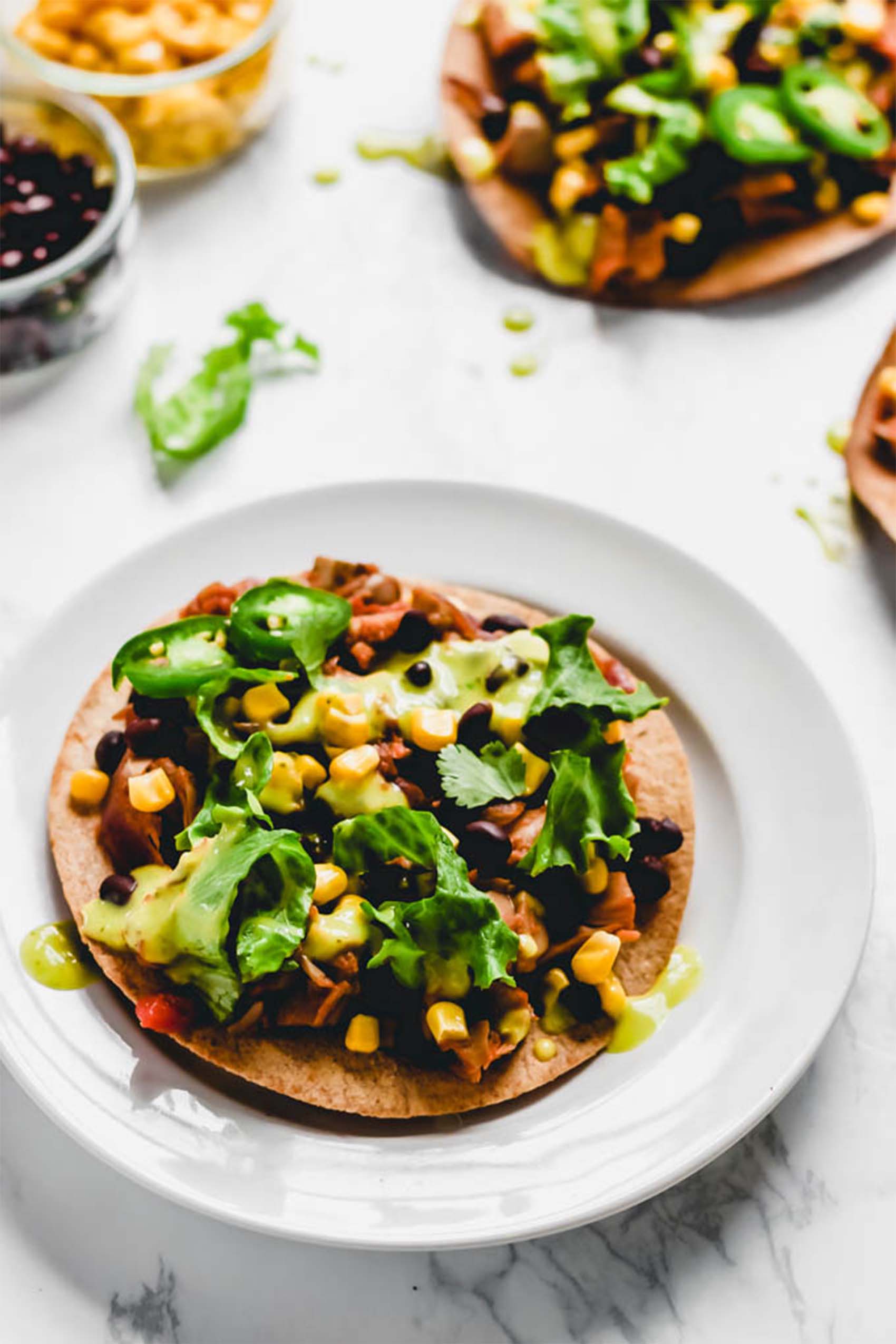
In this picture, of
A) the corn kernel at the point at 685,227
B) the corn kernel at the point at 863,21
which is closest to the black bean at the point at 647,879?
the corn kernel at the point at 685,227

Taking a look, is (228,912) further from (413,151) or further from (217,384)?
(413,151)

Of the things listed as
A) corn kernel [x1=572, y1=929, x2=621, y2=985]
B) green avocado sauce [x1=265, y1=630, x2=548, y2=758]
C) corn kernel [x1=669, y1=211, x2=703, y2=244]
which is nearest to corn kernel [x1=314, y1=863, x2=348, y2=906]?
green avocado sauce [x1=265, y1=630, x2=548, y2=758]

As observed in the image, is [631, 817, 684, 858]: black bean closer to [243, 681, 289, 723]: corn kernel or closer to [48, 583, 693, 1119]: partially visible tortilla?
[48, 583, 693, 1119]: partially visible tortilla

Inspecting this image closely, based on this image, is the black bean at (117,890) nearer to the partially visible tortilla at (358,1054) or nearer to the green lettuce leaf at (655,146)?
the partially visible tortilla at (358,1054)

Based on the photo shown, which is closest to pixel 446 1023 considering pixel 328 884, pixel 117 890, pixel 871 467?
pixel 328 884

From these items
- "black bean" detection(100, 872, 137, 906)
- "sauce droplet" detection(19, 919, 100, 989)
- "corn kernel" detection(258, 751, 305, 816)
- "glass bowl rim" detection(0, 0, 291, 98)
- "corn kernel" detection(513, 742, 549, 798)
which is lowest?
"sauce droplet" detection(19, 919, 100, 989)

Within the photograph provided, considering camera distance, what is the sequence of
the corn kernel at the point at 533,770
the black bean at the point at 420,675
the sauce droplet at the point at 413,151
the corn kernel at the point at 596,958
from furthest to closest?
the sauce droplet at the point at 413,151 < the black bean at the point at 420,675 < the corn kernel at the point at 533,770 < the corn kernel at the point at 596,958

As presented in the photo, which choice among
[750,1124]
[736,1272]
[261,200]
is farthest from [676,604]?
[261,200]
